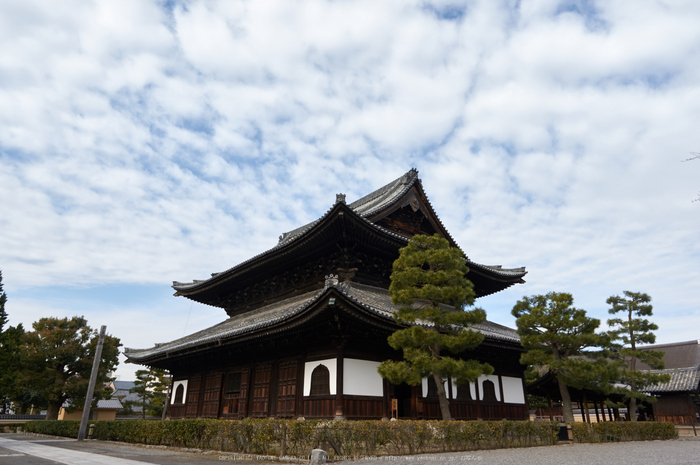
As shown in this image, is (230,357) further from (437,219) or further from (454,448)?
(437,219)

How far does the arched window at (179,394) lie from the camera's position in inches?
960

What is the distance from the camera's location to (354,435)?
39.6ft

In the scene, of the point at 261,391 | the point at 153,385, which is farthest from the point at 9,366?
the point at 261,391

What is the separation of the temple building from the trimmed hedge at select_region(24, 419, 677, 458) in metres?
2.59

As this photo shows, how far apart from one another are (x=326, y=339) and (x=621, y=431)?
14.8m

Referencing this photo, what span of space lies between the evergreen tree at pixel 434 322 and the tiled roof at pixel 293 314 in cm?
102

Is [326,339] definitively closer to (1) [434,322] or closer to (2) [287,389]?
(2) [287,389]

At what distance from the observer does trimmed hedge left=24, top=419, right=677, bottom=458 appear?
12102 mm

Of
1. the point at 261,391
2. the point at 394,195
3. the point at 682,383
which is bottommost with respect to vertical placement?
the point at 261,391

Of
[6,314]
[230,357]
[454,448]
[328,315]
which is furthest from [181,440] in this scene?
[6,314]

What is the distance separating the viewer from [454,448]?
544 inches

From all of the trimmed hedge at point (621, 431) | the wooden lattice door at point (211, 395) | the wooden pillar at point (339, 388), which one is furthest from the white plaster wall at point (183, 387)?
the trimmed hedge at point (621, 431)

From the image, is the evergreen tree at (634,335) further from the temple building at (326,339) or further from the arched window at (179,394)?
the arched window at (179,394)

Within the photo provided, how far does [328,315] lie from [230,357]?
8.69 metres
